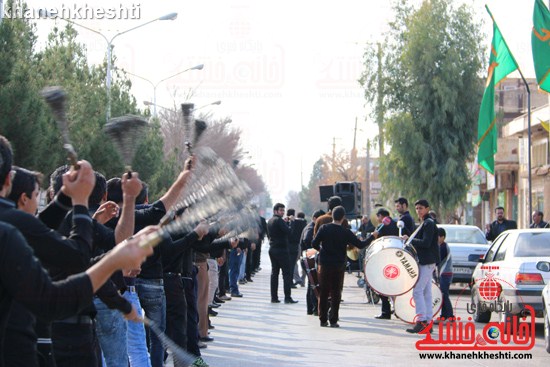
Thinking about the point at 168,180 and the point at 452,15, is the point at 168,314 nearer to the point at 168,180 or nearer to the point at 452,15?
the point at 168,180

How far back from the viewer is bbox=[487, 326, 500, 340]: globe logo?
49.7ft

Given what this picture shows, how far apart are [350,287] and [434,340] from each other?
1435 centimetres

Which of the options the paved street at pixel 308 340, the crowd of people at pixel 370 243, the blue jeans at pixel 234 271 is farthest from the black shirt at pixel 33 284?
the blue jeans at pixel 234 271

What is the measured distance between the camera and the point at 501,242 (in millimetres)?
16766

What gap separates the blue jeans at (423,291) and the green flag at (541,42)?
32.6 feet

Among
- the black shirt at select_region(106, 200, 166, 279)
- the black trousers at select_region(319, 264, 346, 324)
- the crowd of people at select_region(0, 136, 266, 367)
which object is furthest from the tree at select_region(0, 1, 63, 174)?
the black shirt at select_region(106, 200, 166, 279)

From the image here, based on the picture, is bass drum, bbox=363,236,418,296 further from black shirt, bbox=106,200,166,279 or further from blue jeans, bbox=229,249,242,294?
blue jeans, bbox=229,249,242,294

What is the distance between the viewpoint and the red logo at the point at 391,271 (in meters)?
16.3

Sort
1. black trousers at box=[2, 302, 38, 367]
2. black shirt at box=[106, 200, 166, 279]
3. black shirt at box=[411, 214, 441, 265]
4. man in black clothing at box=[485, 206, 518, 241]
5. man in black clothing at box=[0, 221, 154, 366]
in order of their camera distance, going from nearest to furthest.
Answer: man in black clothing at box=[0, 221, 154, 366] → black trousers at box=[2, 302, 38, 367] → black shirt at box=[106, 200, 166, 279] → black shirt at box=[411, 214, 441, 265] → man in black clothing at box=[485, 206, 518, 241]

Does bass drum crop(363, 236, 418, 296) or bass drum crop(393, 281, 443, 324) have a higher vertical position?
bass drum crop(363, 236, 418, 296)

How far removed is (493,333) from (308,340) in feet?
8.68

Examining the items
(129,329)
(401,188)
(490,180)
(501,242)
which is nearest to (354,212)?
(501,242)

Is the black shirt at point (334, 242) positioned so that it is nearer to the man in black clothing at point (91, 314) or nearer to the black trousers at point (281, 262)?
the black trousers at point (281, 262)

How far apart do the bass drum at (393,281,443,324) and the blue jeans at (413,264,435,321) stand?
244mm
